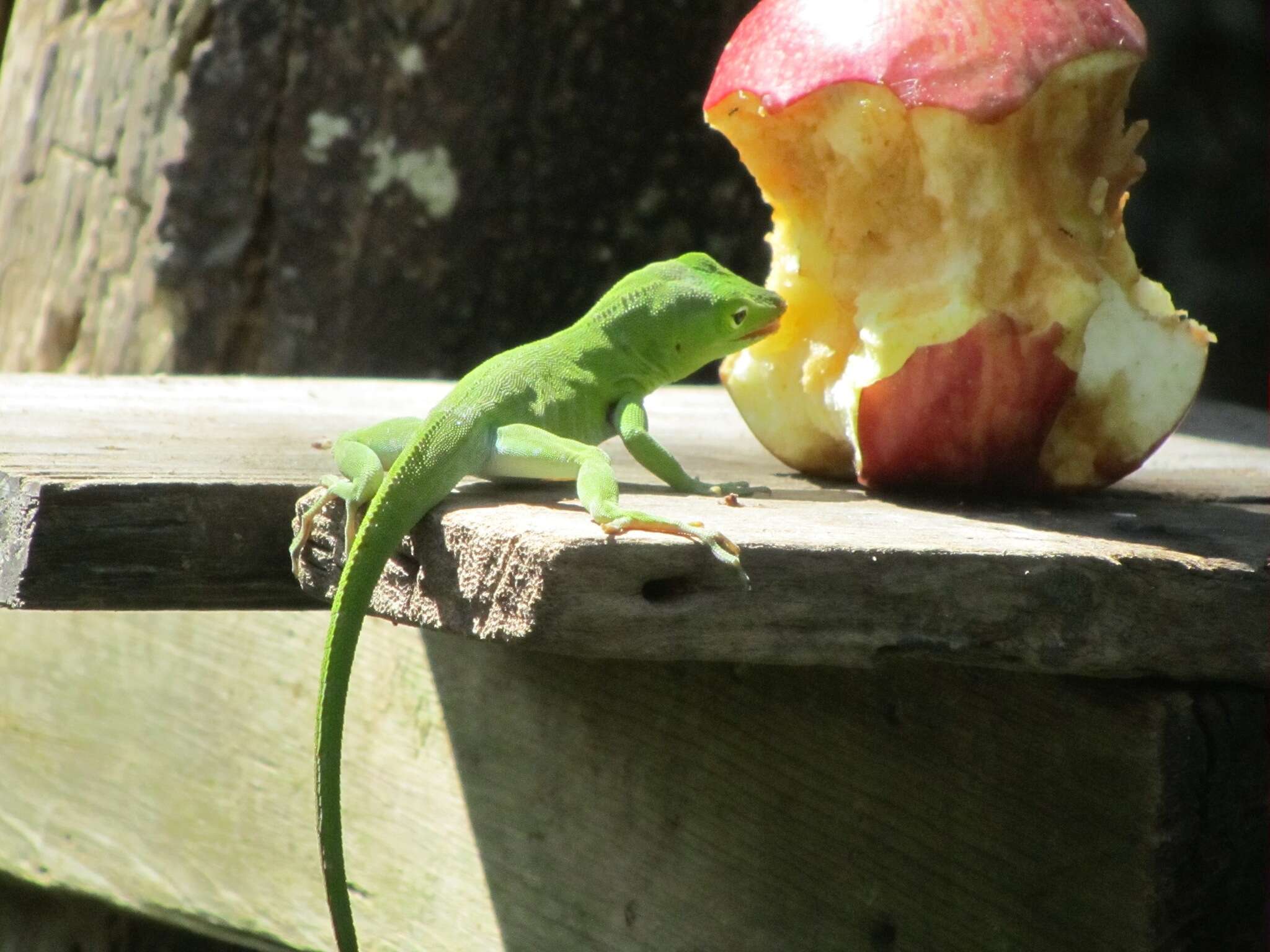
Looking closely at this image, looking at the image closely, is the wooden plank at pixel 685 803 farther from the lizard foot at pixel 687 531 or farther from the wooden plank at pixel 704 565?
the lizard foot at pixel 687 531

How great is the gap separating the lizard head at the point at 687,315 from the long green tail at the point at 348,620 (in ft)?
2.12

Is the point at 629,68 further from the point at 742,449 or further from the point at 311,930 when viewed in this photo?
the point at 311,930

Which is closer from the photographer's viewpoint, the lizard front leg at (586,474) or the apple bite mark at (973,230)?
the lizard front leg at (586,474)

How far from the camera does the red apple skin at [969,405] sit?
2.26 m

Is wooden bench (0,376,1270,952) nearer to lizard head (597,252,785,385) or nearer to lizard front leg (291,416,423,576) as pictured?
lizard front leg (291,416,423,576)

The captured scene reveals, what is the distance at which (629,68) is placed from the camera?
4469mm

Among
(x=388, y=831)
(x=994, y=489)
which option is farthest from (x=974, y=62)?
(x=388, y=831)

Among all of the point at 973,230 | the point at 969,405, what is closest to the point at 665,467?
the point at 969,405

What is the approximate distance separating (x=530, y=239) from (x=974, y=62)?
94.4 inches

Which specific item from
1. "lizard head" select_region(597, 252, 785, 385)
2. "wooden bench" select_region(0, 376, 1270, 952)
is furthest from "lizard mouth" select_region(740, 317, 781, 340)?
"wooden bench" select_region(0, 376, 1270, 952)

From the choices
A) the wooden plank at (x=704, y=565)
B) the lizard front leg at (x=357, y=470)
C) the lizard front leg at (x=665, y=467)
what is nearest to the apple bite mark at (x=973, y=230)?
the wooden plank at (x=704, y=565)

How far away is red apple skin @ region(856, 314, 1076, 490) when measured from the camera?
2258mm

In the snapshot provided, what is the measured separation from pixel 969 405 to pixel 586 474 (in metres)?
0.65

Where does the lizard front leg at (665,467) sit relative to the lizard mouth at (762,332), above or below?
below
